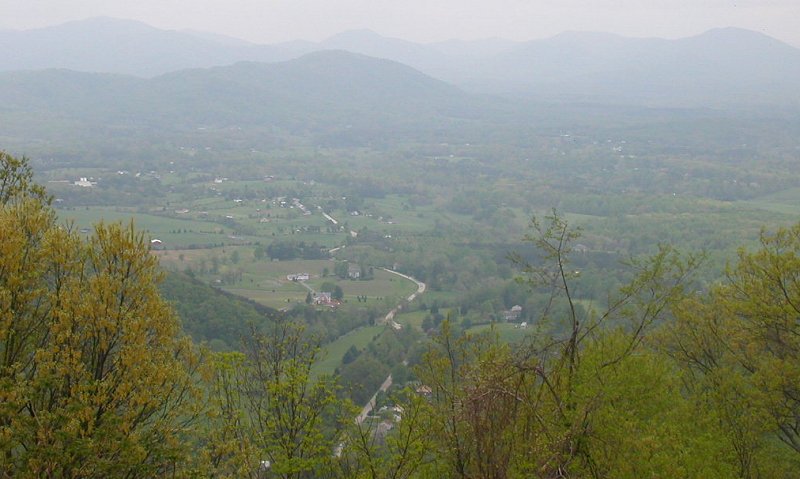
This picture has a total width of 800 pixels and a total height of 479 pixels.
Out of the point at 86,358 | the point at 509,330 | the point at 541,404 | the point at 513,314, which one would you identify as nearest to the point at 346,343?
the point at 509,330

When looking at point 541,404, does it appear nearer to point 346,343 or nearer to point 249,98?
point 346,343

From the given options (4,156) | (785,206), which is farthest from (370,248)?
(4,156)

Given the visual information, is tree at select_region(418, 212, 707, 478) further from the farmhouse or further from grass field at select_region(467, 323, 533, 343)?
the farmhouse

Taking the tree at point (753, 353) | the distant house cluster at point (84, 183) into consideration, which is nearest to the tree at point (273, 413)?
the tree at point (753, 353)

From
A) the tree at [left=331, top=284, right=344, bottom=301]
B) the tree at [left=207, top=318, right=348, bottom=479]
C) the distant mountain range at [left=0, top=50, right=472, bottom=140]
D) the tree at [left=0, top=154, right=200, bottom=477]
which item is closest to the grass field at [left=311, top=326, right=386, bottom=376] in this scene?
the tree at [left=331, top=284, right=344, bottom=301]

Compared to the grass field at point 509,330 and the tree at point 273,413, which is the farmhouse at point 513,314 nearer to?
the grass field at point 509,330

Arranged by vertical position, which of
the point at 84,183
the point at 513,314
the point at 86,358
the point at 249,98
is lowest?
the point at 513,314

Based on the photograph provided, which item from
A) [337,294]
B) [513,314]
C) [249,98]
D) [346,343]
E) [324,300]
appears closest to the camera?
[346,343]

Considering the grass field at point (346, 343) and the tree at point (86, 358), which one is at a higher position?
the tree at point (86, 358)
